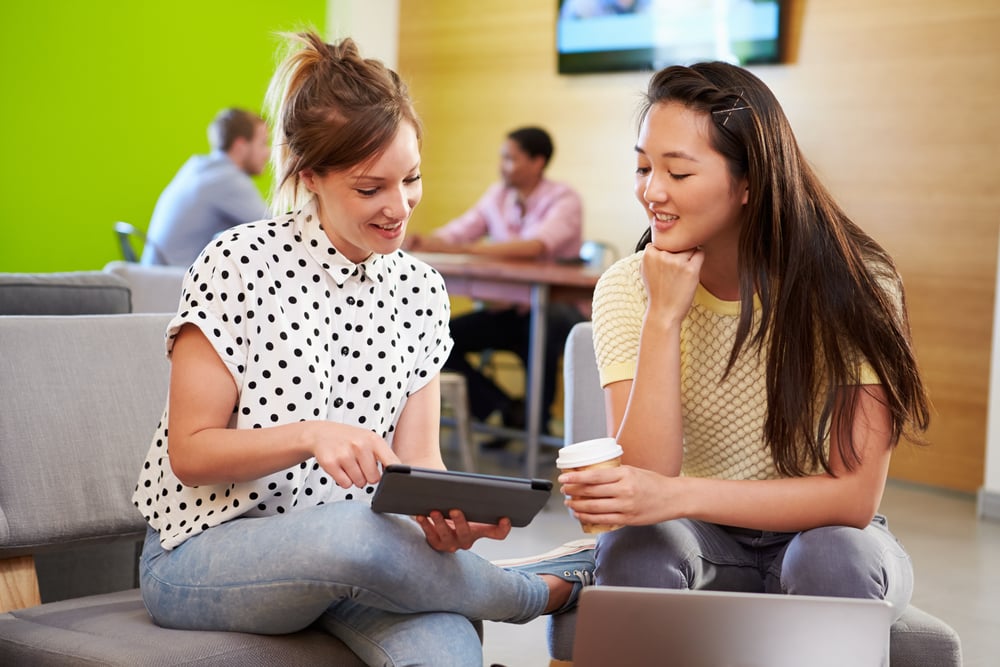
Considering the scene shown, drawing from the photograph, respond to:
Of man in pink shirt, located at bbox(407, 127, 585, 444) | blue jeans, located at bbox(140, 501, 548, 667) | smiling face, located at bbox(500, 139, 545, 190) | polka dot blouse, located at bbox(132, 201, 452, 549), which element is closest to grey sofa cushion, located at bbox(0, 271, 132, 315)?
polka dot blouse, located at bbox(132, 201, 452, 549)

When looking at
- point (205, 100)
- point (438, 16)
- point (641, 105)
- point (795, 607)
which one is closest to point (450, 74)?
point (438, 16)

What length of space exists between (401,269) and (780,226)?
1.83 feet

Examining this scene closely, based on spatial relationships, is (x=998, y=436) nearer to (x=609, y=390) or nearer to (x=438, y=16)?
(x=609, y=390)

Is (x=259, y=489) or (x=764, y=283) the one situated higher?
(x=764, y=283)

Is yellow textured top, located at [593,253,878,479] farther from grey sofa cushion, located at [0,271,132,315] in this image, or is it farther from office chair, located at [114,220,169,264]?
office chair, located at [114,220,169,264]

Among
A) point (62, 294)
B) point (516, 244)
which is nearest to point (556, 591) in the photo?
point (62, 294)

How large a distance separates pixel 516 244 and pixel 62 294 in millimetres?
2980

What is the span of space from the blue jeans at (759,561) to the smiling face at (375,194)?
0.53 m

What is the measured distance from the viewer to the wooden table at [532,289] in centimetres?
403

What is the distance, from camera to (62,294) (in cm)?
213

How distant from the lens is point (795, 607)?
1.14 metres

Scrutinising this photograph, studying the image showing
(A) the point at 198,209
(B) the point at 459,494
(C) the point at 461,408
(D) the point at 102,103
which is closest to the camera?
(B) the point at 459,494

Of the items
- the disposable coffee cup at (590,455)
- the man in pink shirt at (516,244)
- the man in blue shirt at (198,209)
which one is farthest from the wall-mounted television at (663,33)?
the disposable coffee cup at (590,455)

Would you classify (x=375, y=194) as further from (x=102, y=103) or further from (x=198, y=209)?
(x=102, y=103)
